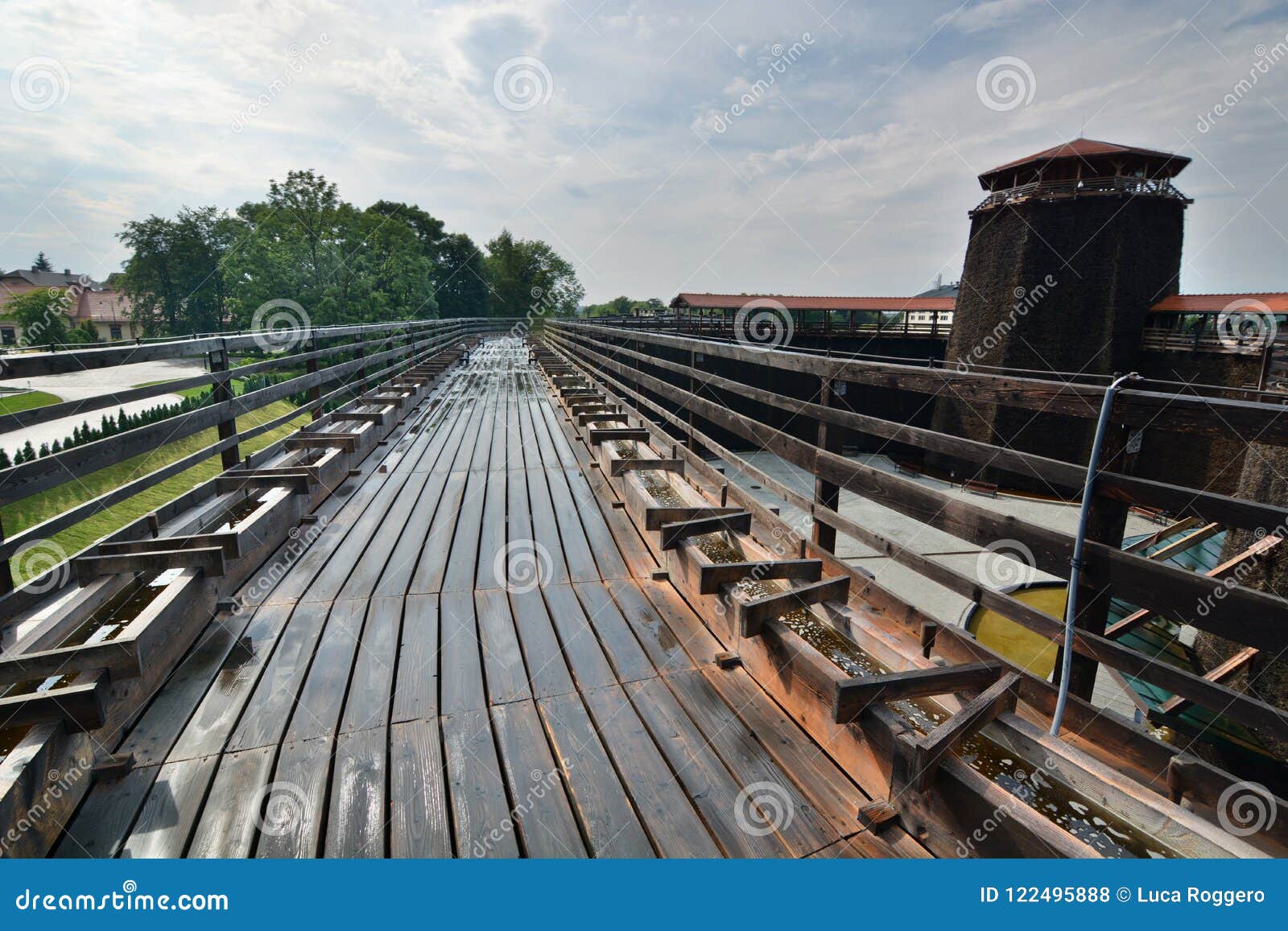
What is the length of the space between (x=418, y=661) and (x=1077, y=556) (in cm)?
238

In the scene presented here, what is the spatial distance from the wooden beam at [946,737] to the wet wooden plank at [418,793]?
1.26m

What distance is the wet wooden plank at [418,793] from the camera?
5.22 feet

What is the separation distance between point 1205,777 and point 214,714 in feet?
9.76

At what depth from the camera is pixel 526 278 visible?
69250mm

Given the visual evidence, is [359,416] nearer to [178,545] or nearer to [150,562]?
[178,545]

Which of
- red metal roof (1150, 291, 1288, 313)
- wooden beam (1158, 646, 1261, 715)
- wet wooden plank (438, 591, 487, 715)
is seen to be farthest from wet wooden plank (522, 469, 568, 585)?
red metal roof (1150, 291, 1288, 313)

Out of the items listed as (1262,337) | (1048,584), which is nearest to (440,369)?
(1048,584)

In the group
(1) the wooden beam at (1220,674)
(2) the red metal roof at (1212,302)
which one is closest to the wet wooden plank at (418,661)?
(1) the wooden beam at (1220,674)

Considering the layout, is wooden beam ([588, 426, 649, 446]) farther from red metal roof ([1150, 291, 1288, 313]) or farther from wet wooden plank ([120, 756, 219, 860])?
red metal roof ([1150, 291, 1288, 313])

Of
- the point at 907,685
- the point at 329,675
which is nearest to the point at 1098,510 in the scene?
the point at 907,685

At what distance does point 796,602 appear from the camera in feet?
7.97

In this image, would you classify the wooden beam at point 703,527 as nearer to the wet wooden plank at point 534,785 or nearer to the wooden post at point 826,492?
the wooden post at point 826,492

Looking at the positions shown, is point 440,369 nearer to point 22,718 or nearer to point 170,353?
point 170,353

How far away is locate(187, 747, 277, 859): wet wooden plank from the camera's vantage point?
1.58 meters
